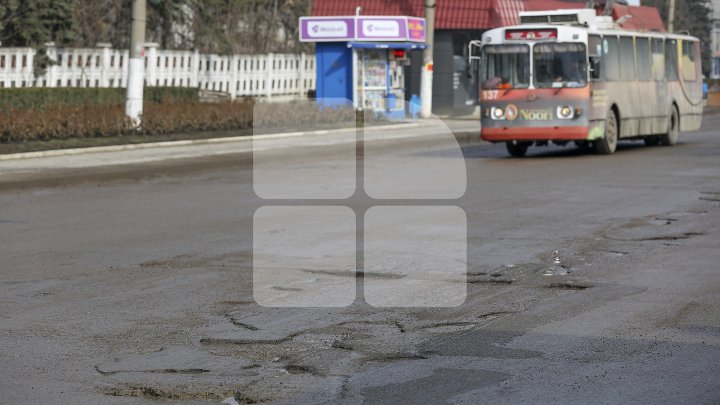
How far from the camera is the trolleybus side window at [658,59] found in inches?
1220

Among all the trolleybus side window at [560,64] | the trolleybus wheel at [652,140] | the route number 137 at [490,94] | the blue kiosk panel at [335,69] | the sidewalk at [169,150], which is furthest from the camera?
the blue kiosk panel at [335,69]

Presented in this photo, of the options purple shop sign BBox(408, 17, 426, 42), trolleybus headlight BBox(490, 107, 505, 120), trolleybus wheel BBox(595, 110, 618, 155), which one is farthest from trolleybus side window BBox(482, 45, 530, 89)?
purple shop sign BBox(408, 17, 426, 42)

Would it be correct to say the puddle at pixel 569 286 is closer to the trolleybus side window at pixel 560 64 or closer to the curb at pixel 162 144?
the trolleybus side window at pixel 560 64

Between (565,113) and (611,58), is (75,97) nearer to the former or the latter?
(565,113)

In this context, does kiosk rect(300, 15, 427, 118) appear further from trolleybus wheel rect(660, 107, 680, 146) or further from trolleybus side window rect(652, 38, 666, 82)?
trolleybus side window rect(652, 38, 666, 82)

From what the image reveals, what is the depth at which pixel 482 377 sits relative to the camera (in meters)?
7.28

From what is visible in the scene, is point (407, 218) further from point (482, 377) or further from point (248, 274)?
point (482, 377)

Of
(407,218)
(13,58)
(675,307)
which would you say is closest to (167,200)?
(407,218)

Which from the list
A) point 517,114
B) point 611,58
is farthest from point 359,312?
point 611,58

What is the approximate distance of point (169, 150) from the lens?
94.7 feet

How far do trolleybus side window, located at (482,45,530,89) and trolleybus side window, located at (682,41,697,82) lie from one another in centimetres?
775

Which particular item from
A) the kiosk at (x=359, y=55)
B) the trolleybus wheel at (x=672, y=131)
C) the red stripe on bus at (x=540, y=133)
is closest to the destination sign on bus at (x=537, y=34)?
the red stripe on bus at (x=540, y=133)

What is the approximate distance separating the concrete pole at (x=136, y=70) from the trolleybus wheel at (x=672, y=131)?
13.1 metres

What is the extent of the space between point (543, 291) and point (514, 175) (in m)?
12.0
